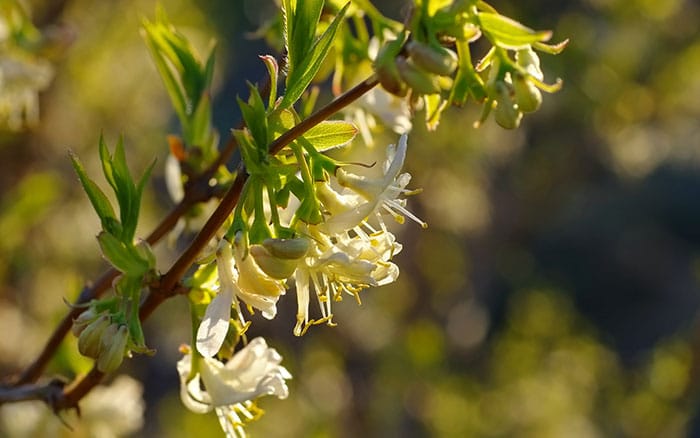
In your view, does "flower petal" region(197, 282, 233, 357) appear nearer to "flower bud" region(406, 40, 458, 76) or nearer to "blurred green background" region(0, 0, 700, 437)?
"flower bud" region(406, 40, 458, 76)

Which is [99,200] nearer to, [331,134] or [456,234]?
[331,134]

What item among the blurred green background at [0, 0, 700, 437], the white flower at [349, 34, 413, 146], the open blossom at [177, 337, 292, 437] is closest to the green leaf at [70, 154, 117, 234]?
the open blossom at [177, 337, 292, 437]

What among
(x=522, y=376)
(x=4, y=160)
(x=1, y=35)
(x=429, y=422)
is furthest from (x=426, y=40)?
(x=522, y=376)

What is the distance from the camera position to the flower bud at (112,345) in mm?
538

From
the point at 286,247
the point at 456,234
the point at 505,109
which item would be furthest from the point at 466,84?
the point at 456,234

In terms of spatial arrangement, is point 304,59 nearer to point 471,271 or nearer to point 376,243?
point 376,243

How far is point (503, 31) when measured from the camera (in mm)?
508

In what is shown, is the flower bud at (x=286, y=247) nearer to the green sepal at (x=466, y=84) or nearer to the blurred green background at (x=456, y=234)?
the green sepal at (x=466, y=84)

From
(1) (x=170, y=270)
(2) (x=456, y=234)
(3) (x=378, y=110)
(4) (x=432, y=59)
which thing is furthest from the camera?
(2) (x=456, y=234)

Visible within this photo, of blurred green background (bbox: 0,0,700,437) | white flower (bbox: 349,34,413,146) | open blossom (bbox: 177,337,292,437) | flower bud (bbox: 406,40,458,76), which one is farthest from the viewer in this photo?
blurred green background (bbox: 0,0,700,437)

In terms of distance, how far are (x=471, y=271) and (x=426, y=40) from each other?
2.11m

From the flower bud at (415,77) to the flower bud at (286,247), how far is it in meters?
0.10

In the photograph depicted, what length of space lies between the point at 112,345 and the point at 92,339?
0.04ft

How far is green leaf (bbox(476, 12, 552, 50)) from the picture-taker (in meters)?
0.50
